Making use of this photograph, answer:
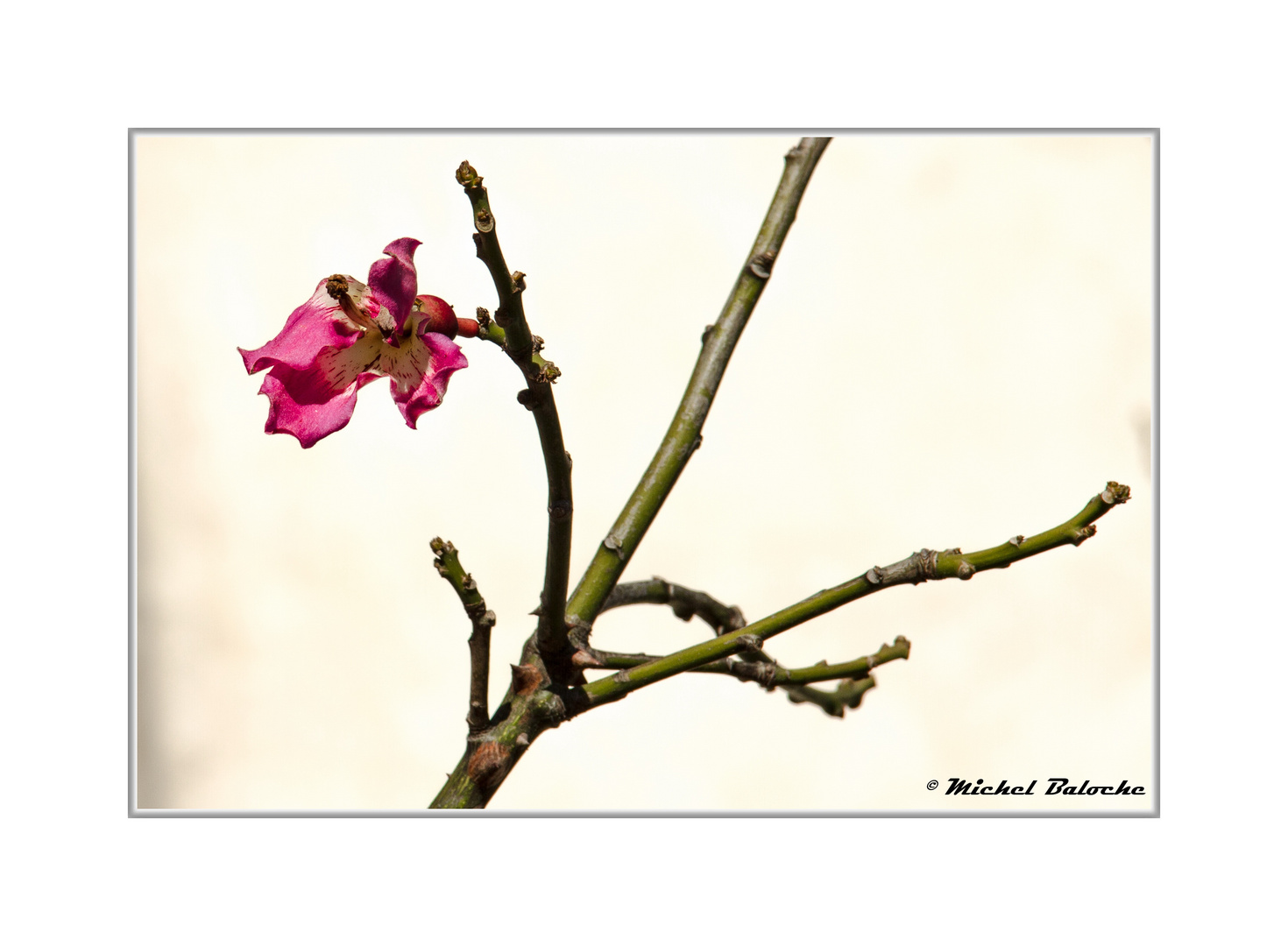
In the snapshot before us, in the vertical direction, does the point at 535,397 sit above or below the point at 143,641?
above

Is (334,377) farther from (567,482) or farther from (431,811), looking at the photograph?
(431,811)

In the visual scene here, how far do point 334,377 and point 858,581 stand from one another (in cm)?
40

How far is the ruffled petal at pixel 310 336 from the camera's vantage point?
24.7 inches

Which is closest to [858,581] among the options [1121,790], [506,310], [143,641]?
[506,310]

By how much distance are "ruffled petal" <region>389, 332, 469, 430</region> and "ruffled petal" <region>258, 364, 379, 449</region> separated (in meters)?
0.04

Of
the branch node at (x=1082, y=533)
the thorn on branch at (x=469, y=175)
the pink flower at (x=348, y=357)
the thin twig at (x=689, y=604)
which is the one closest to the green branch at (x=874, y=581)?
the branch node at (x=1082, y=533)

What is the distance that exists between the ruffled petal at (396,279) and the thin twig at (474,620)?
0.17 metres

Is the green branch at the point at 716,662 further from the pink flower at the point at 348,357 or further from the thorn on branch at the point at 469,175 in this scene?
the thorn on branch at the point at 469,175

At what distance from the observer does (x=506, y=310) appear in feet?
1.81

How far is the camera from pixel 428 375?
60 centimetres

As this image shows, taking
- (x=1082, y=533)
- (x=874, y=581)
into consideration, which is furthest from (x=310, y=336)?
(x=1082, y=533)

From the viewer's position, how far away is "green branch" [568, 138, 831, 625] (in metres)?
0.86

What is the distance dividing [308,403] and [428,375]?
0.10m

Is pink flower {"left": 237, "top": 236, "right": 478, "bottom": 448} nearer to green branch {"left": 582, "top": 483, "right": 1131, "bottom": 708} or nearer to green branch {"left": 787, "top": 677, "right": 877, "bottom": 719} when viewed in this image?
green branch {"left": 582, "top": 483, "right": 1131, "bottom": 708}
